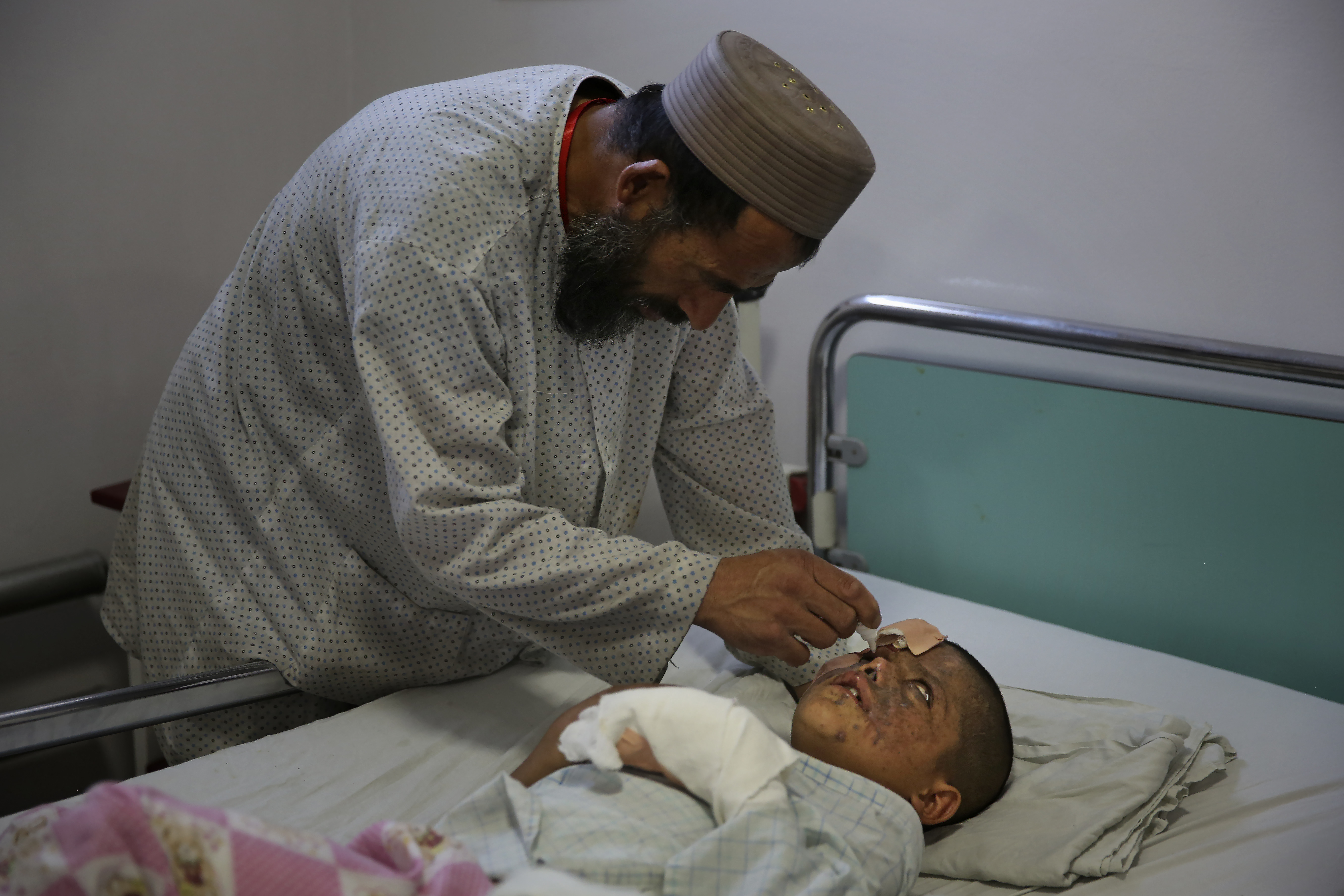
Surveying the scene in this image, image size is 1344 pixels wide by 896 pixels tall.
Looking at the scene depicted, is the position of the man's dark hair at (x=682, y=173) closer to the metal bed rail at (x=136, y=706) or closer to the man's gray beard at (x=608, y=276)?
the man's gray beard at (x=608, y=276)

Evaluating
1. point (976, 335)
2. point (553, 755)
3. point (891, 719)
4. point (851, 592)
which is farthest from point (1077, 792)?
point (976, 335)

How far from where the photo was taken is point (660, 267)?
1642 mm

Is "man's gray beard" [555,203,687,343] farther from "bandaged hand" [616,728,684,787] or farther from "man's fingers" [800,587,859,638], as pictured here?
"bandaged hand" [616,728,684,787]

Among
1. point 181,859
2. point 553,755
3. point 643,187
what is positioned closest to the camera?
point 181,859

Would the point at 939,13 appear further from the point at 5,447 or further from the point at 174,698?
the point at 5,447

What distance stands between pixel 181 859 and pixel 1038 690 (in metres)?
1.56

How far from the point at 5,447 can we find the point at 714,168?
7.89ft

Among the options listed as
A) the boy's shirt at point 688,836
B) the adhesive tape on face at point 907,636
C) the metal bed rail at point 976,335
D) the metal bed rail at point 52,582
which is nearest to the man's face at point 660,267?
the adhesive tape on face at point 907,636

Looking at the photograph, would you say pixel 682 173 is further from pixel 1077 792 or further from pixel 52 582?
pixel 52 582

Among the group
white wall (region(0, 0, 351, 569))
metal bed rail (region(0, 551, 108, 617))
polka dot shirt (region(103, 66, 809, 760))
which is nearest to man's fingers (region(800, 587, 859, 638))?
polka dot shirt (region(103, 66, 809, 760))

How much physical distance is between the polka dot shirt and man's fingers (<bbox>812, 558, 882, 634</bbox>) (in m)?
0.17

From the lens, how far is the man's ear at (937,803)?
62.7 inches

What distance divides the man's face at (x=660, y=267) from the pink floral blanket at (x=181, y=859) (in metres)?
0.85

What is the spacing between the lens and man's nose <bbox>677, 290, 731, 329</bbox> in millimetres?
1661
